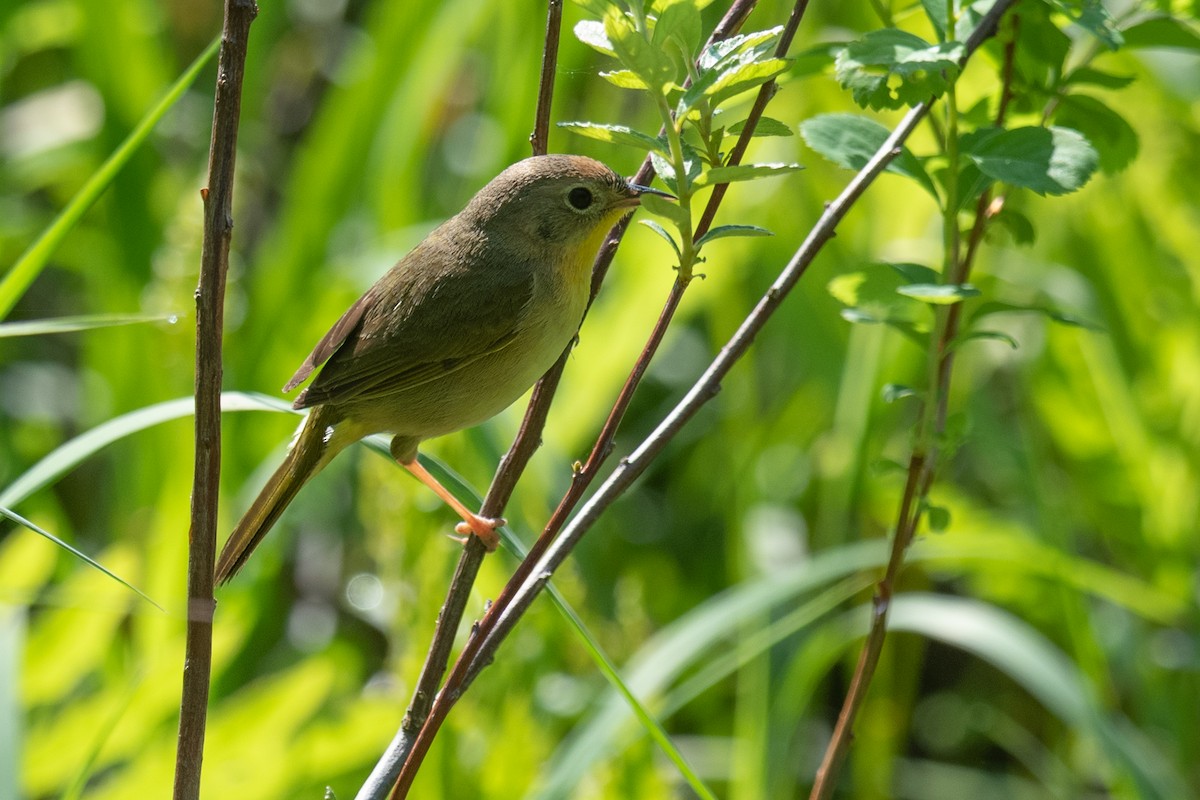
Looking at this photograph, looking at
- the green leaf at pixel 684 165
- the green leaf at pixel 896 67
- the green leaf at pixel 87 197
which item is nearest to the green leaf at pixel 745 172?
the green leaf at pixel 684 165

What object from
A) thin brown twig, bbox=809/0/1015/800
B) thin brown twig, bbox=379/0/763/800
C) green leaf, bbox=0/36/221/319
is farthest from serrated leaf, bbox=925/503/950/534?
green leaf, bbox=0/36/221/319

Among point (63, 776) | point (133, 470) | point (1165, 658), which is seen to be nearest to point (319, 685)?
point (63, 776)

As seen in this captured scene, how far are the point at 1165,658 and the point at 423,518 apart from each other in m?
1.64

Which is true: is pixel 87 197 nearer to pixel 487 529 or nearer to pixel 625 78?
pixel 487 529

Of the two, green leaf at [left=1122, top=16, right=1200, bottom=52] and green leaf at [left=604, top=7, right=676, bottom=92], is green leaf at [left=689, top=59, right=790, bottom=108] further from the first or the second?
green leaf at [left=1122, top=16, right=1200, bottom=52]

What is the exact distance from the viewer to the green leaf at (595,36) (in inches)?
41.8

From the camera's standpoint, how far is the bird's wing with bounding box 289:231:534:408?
1853 mm

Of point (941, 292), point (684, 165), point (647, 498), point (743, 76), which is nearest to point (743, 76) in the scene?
point (743, 76)

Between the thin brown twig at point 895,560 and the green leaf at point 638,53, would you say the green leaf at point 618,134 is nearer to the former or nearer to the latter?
the green leaf at point 638,53

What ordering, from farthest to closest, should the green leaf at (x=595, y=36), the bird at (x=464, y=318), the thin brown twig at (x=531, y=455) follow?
1. the bird at (x=464, y=318)
2. the thin brown twig at (x=531, y=455)
3. the green leaf at (x=595, y=36)

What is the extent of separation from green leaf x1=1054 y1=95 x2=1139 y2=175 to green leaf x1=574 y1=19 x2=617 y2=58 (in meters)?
0.53

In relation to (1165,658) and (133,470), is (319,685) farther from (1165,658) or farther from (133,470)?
(1165,658)

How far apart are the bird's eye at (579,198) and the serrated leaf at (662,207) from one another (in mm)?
795

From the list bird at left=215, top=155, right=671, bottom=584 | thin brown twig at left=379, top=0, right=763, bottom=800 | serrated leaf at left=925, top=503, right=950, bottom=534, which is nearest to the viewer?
thin brown twig at left=379, top=0, right=763, bottom=800
